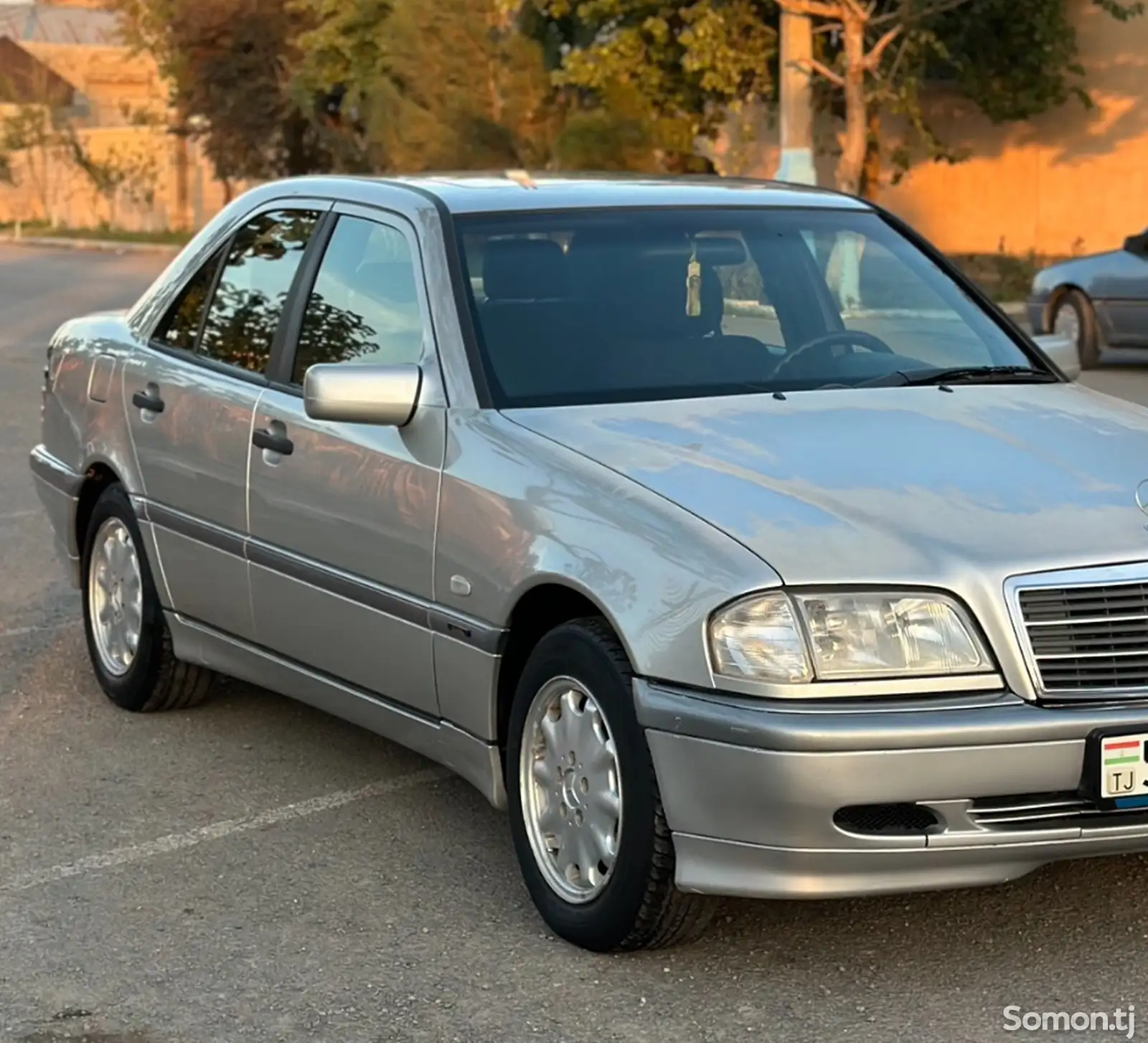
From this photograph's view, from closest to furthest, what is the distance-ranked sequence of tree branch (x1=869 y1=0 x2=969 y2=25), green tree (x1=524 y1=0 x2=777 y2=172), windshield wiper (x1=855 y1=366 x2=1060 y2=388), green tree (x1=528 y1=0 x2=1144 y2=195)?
windshield wiper (x1=855 y1=366 x2=1060 y2=388)
tree branch (x1=869 y1=0 x2=969 y2=25)
green tree (x1=528 y1=0 x2=1144 y2=195)
green tree (x1=524 y1=0 x2=777 y2=172)

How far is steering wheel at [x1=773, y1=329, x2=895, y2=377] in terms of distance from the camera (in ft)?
17.6

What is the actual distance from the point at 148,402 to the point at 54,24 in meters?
90.5

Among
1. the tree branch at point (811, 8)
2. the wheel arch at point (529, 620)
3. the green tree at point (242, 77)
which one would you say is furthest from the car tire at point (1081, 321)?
the green tree at point (242, 77)

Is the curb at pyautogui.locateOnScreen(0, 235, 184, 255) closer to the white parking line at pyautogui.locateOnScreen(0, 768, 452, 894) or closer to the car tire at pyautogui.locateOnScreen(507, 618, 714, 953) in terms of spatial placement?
the white parking line at pyautogui.locateOnScreen(0, 768, 452, 894)

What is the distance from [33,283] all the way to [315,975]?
2868cm

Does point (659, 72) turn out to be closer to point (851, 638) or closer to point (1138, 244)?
point (1138, 244)

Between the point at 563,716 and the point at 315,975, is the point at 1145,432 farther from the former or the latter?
the point at 315,975

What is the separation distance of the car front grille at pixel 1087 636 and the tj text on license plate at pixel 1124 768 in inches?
3.9


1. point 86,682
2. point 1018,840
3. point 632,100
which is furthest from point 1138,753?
point 632,100

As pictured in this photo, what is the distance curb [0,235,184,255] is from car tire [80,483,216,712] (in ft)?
117

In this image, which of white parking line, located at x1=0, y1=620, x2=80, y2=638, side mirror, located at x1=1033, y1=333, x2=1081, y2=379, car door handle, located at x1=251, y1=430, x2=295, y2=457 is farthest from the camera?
white parking line, located at x1=0, y1=620, x2=80, y2=638

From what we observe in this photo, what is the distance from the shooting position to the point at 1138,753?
13.1 ft

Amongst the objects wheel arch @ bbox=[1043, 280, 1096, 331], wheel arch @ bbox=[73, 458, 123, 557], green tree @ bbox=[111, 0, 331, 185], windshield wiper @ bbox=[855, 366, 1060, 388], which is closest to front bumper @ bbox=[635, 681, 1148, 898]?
windshield wiper @ bbox=[855, 366, 1060, 388]

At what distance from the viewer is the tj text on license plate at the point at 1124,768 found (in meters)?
3.97
